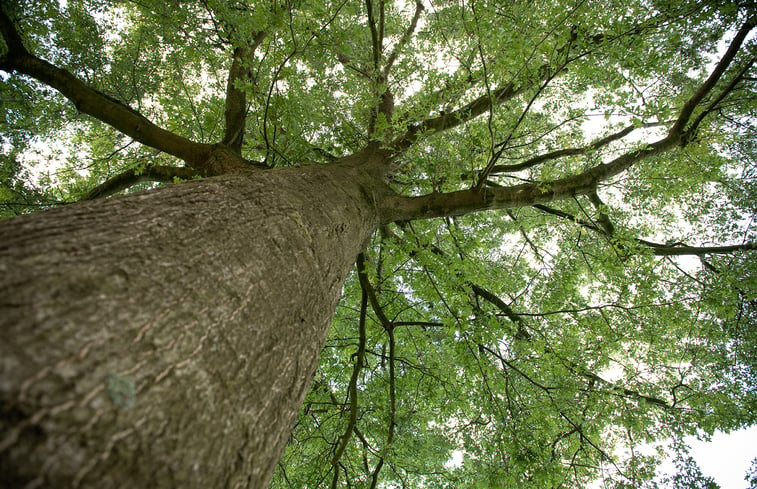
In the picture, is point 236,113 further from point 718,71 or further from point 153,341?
point 718,71

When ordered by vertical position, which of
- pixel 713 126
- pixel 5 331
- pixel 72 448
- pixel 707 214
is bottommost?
pixel 72 448

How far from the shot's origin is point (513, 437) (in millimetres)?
3730

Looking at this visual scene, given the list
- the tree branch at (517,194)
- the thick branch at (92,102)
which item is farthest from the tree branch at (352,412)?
the thick branch at (92,102)

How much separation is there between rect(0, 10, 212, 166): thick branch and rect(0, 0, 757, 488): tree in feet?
0.08

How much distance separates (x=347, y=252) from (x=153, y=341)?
171cm

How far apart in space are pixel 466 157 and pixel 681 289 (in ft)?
11.7

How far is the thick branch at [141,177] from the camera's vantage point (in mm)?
4077

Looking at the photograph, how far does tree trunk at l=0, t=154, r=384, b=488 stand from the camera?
0.67 m

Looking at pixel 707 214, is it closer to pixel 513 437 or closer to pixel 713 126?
pixel 713 126

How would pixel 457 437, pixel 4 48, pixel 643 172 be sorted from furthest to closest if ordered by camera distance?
pixel 457 437 < pixel 643 172 < pixel 4 48

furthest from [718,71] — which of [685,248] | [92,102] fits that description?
[92,102]

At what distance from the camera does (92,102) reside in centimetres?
379

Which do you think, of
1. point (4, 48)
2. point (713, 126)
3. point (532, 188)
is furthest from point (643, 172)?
point (4, 48)

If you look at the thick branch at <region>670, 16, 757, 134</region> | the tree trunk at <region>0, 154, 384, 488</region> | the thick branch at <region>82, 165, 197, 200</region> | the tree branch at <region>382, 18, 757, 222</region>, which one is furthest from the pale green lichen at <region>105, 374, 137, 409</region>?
the thick branch at <region>670, 16, 757, 134</region>
